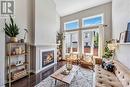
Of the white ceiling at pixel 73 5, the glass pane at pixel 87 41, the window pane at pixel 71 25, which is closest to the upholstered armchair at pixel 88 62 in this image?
the glass pane at pixel 87 41

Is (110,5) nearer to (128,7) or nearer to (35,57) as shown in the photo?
(128,7)

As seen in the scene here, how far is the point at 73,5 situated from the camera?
21.3 feet

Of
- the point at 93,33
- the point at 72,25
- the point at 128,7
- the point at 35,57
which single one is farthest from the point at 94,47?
the point at 128,7

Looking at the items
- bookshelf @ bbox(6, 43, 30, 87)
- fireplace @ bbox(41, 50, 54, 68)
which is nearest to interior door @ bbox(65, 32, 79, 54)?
fireplace @ bbox(41, 50, 54, 68)

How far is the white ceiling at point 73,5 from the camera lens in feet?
19.8

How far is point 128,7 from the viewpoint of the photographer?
296 cm

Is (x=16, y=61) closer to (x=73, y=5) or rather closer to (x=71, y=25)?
(x=73, y=5)

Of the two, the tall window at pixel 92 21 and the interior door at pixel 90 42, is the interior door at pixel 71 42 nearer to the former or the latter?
the interior door at pixel 90 42

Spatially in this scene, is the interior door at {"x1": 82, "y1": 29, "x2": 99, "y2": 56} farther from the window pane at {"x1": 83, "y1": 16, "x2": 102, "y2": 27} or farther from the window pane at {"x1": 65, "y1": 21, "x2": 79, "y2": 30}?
the window pane at {"x1": 65, "y1": 21, "x2": 79, "y2": 30}

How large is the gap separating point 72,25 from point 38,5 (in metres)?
3.34

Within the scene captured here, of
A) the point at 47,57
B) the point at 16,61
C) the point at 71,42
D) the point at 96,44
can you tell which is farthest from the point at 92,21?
the point at 16,61

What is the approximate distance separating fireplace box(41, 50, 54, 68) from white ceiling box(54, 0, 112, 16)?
9.23ft

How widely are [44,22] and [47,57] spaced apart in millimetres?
1854

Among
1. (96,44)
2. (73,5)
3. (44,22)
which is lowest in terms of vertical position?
(96,44)
